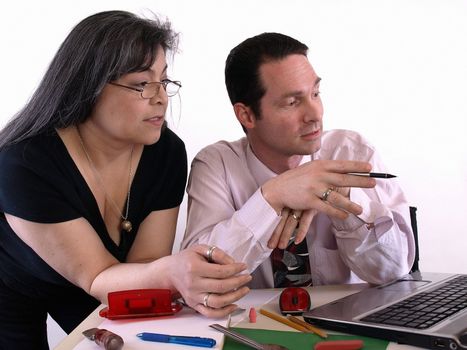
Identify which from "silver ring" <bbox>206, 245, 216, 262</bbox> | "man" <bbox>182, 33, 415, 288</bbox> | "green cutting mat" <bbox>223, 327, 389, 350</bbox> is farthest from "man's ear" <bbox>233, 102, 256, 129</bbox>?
"green cutting mat" <bbox>223, 327, 389, 350</bbox>

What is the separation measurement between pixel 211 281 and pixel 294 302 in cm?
18

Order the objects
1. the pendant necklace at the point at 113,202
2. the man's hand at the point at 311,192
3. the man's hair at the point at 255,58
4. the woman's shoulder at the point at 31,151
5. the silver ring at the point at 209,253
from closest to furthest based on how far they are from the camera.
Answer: the silver ring at the point at 209,253
the man's hand at the point at 311,192
the woman's shoulder at the point at 31,151
the pendant necklace at the point at 113,202
the man's hair at the point at 255,58

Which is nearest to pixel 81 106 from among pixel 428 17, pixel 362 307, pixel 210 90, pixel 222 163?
pixel 222 163

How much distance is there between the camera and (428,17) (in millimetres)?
2727

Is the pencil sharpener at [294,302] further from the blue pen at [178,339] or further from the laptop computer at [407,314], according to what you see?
the blue pen at [178,339]

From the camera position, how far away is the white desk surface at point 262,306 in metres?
1.04

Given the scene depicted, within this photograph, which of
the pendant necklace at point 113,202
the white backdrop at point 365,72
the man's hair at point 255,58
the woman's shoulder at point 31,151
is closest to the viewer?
the woman's shoulder at point 31,151

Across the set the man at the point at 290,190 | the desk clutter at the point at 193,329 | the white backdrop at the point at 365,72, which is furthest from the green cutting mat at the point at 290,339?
the white backdrop at the point at 365,72

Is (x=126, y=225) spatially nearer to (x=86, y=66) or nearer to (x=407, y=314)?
(x=86, y=66)

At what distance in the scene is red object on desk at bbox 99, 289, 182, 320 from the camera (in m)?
1.13

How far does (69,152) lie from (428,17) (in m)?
1.90

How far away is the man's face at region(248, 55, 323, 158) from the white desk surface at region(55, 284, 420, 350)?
39 centimetres

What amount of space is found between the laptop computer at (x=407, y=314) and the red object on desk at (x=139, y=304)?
26cm

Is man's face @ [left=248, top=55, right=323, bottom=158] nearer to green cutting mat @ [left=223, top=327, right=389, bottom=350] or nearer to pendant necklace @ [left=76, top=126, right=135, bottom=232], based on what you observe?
pendant necklace @ [left=76, top=126, right=135, bottom=232]
